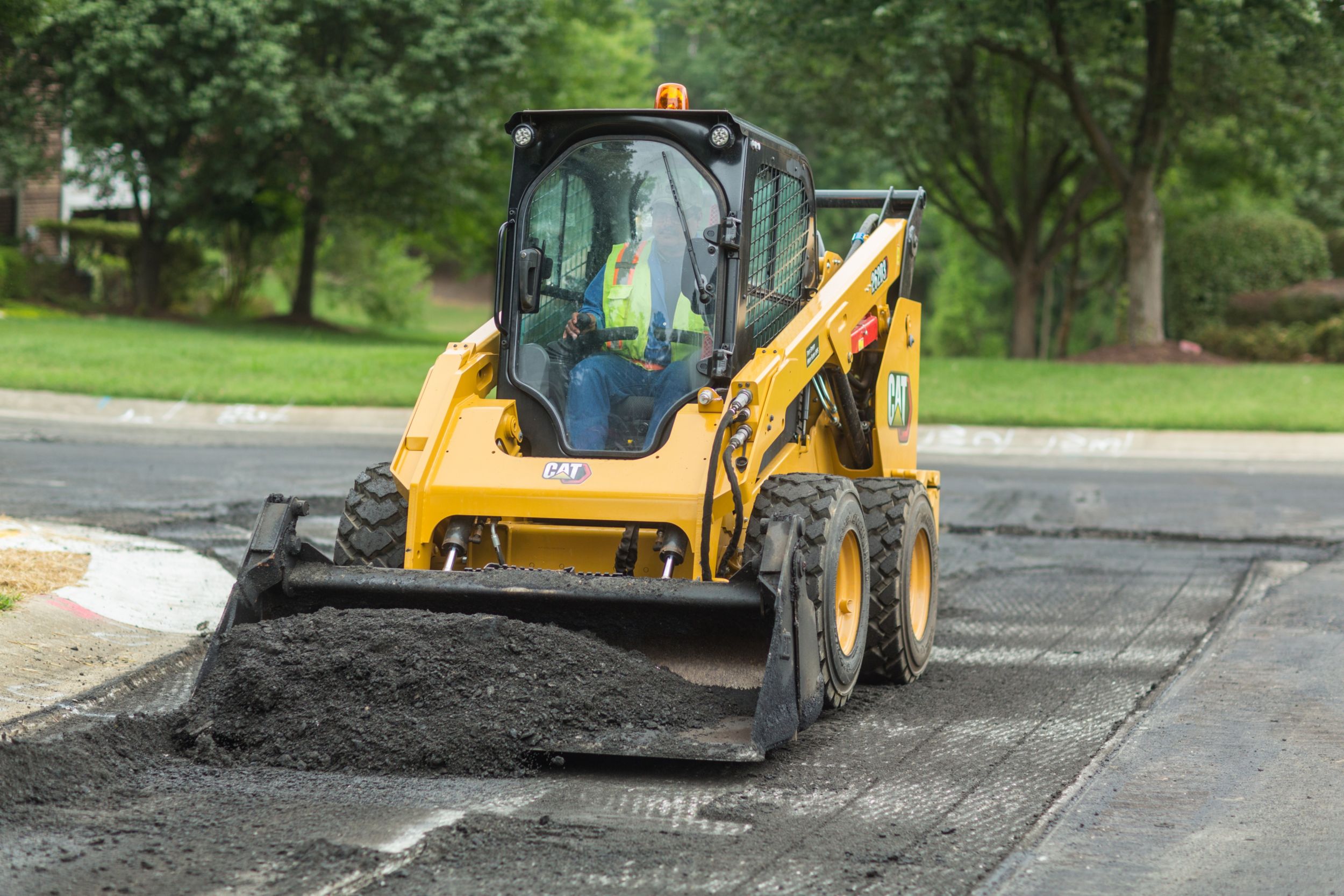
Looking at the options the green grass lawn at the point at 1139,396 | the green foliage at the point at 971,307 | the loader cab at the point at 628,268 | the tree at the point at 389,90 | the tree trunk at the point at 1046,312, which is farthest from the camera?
the green foliage at the point at 971,307

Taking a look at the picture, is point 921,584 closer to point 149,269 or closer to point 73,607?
point 73,607

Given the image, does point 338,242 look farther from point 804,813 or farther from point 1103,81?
point 804,813

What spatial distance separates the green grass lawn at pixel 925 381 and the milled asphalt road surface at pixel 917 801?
39.3 feet

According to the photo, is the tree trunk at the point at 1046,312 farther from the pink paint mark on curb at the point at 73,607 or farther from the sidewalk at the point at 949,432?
the pink paint mark on curb at the point at 73,607

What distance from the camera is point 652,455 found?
238 inches

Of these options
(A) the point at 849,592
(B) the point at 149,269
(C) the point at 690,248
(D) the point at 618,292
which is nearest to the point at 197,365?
(B) the point at 149,269

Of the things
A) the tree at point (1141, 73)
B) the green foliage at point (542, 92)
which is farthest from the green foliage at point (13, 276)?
the tree at point (1141, 73)

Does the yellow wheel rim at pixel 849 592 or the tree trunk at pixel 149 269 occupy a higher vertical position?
the tree trunk at pixel 149 269

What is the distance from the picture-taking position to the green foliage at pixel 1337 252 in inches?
1268

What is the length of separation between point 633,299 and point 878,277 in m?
1.49

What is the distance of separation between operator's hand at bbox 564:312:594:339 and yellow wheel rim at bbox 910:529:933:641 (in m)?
1.95

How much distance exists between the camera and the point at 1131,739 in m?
5.82

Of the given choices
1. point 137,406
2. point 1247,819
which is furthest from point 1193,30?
point 1247,819

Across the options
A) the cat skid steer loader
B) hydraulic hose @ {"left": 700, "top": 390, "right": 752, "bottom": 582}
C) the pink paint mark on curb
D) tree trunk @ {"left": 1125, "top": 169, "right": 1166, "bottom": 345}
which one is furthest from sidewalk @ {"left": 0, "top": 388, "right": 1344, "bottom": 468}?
hydraulic hose @ {"left": 700, "top": 390, "right": 752, "bottom": 582}
